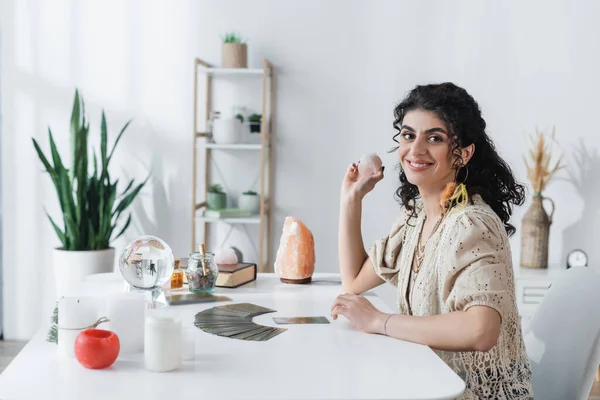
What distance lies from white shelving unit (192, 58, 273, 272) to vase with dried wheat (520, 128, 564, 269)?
1401mm

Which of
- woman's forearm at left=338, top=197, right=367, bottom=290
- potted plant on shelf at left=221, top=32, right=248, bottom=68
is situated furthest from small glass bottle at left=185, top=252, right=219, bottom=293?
potted plant on shelf at left=221, top=32, right=248, bottom=68

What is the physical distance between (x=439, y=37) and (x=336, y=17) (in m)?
0.58

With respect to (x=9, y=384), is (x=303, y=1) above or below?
above

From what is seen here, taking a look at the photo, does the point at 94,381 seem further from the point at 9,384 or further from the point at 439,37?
the point at 439,37

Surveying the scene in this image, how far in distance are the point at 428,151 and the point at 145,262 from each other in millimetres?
773

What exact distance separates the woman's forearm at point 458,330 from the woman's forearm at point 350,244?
0.56 m

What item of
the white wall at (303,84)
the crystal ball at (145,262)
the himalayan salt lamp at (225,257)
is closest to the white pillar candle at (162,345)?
the crystal ball at (145,262)

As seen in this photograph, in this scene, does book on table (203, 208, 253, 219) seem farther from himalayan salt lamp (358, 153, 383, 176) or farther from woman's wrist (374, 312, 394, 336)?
woman's wrist (374, 312, 394, 336)

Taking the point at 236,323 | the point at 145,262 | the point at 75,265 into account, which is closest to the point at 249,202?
the point at 75,265

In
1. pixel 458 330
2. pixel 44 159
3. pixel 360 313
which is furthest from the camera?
pixel 44 159

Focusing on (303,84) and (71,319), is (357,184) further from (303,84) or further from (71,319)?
(303,84)

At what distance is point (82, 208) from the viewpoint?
3789 mm

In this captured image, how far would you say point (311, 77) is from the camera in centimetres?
404

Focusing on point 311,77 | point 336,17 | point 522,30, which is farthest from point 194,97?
point 522,30
